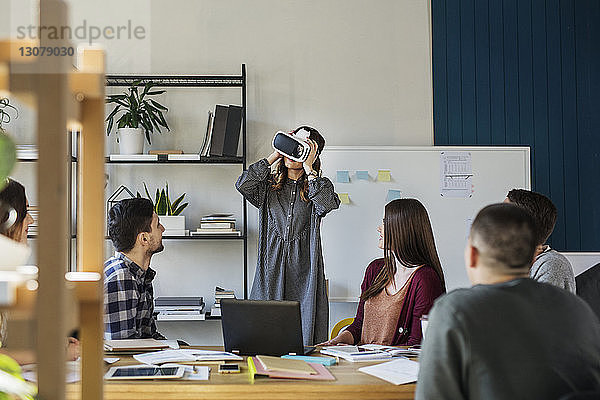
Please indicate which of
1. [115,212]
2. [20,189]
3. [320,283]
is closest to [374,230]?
[320,283]

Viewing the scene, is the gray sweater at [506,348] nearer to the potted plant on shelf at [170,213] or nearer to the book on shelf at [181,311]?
the book on shelf at [181,311]

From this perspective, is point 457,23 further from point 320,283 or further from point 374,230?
point 320,283

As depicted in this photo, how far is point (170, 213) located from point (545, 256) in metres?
2.12

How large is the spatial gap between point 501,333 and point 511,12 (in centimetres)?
339

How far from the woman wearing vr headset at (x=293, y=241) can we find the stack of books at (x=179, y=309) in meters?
0.44

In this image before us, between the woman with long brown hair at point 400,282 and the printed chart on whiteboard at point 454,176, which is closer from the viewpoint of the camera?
the woman with long brown hair at point 400,282

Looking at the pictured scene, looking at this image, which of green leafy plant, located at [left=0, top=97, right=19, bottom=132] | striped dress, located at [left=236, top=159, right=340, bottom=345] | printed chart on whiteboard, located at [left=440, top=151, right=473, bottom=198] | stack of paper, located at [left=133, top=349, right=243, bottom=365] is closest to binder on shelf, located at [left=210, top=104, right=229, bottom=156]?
striped dress, located at [left=236, top=159, right=340, bottom=345]

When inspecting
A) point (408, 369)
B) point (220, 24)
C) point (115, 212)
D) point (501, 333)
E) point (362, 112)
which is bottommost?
point (408, 369)

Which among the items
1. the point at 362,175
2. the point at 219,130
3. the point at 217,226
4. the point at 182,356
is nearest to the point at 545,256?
the point at 362,175

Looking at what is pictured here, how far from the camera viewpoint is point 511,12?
4.42 metres

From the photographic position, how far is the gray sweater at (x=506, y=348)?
1521 mm

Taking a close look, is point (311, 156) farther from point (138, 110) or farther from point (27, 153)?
point (27, 153)

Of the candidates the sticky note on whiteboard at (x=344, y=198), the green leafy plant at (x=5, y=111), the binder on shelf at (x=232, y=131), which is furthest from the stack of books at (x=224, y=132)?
the green leafy plant at (x=5, y=111)

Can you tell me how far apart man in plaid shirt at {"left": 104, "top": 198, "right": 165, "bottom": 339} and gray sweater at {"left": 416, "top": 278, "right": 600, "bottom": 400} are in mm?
1479
